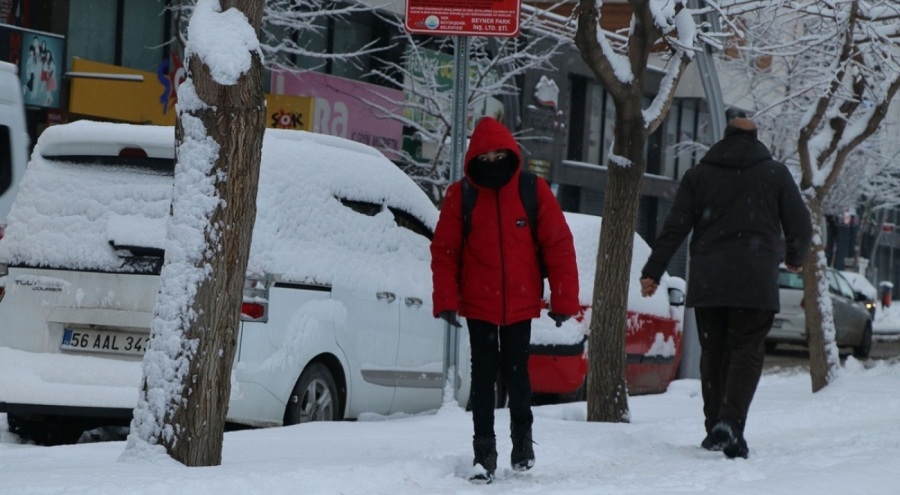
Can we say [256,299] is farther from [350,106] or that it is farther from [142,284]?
[350,106]

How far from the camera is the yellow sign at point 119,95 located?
858 inches

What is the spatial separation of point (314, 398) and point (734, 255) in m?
2.45

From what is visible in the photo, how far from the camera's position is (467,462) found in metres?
6.79

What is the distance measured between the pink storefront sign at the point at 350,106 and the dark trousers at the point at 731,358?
58.7ft

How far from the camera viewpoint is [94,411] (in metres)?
7.65

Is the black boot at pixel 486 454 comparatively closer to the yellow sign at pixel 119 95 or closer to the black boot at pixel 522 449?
the black boot at pixel 522 449

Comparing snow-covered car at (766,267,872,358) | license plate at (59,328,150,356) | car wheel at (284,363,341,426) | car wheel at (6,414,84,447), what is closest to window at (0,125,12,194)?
car wheel at (6,414,84,447)

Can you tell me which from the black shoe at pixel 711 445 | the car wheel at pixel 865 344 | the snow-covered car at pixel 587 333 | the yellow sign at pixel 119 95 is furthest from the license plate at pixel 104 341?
the car wheel at pixel 865 344

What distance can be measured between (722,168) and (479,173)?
2.02m

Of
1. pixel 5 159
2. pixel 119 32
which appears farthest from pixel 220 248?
pixel 119 32

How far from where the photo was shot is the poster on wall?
20.5 metres

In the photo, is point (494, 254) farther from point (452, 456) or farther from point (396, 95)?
point (396, 95)

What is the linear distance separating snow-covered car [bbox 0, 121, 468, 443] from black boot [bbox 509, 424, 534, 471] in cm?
171

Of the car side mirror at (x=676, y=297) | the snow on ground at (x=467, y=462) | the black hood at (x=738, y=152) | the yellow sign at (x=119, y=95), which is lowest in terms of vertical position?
the snow on ground at (x=467, y=462)
